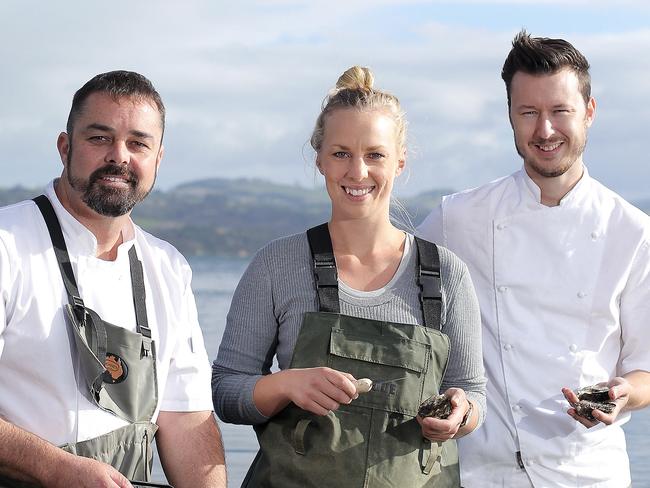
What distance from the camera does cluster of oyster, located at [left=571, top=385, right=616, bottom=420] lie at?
3.96 m

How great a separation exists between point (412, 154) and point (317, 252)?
23.2 inches

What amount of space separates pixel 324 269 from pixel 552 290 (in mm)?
1039

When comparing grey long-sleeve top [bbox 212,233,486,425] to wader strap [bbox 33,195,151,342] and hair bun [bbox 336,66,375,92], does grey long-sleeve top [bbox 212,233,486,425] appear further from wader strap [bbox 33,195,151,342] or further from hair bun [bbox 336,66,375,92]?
hair bun [bbox 336,66,375,92]

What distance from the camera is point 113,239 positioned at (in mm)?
4133

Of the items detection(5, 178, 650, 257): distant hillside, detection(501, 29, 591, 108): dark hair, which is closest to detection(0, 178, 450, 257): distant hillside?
detection(5, 178, 650, 257): distant hillside

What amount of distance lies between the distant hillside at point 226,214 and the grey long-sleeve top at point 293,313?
72696 millimetres

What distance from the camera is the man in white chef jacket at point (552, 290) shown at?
4.24 m

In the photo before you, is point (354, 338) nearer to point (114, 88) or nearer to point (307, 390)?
point (307, 390)

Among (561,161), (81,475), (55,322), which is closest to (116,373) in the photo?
(55,322)

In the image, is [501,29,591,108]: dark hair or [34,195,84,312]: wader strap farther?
[501,29,591,108]: dark hair

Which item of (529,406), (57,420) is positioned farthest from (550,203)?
(57,420)

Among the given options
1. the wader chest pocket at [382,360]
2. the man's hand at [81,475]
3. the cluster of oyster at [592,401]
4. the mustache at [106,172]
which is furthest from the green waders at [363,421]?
the mustache at [106,172]

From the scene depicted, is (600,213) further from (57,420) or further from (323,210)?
(323,210)

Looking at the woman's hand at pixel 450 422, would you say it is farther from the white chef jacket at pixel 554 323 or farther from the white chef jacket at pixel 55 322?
the white chef jacket at pixel 55 322
